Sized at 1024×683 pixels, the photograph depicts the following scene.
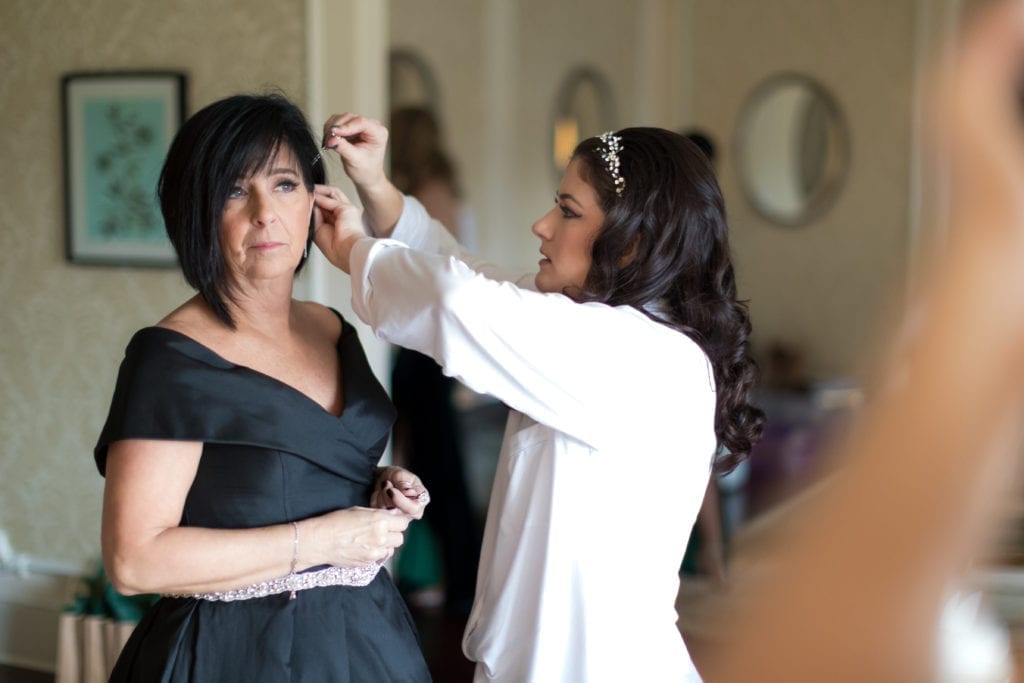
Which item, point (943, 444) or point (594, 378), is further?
point (594, 378)

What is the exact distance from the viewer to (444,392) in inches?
173

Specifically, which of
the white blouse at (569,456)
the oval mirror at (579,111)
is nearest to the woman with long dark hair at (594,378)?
the white blouse at (569,456)

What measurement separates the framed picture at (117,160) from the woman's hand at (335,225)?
2.00 metres

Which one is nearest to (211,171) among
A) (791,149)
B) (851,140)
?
(851,140)

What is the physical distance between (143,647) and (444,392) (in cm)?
279

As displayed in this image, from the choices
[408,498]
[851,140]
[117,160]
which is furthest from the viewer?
[851,140]

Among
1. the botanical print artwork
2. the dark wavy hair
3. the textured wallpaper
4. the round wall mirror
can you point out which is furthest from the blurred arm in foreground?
the round wall mirror

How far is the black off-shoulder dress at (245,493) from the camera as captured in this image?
4.97 feet

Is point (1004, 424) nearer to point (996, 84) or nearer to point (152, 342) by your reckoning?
point (996, 84)

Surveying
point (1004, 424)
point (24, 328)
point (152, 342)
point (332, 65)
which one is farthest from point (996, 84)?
point (24, 328)

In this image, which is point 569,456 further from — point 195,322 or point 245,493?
point 195,322

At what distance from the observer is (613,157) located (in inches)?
62.9

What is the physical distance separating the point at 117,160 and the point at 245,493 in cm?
240

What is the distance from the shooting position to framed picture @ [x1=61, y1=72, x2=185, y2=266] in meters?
3.55
